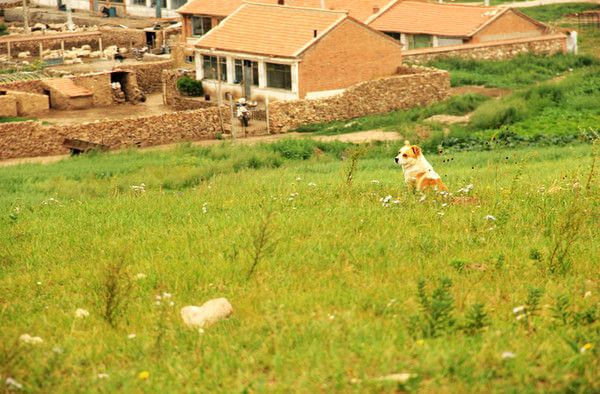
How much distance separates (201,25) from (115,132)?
949 inches

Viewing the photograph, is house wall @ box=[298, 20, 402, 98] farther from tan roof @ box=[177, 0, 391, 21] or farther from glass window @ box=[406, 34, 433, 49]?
tan roof @ box=[177, 0, 391, 21]

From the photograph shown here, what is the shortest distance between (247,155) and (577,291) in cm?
2168

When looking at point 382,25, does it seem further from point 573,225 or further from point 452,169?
point 573,225

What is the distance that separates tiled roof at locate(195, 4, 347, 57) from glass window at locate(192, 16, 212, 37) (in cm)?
1022

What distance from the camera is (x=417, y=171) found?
17672 millimetres

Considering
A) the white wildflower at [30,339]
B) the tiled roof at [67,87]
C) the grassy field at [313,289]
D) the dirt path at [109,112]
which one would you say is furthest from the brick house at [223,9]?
the white wildflower at [30,339]

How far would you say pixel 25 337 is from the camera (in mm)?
10867

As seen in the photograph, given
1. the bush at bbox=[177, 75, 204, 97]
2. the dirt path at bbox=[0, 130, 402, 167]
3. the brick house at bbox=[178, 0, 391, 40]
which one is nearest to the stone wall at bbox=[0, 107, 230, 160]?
the dirt path at bbox=[0, 130, 402, 167]

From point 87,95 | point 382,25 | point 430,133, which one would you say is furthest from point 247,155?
point 382,25

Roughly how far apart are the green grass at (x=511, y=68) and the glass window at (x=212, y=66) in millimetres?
9806

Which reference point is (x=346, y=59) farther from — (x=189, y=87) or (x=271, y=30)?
Result: (x=189, y=87)

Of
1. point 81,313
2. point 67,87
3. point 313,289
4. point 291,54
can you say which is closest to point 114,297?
point 81,313

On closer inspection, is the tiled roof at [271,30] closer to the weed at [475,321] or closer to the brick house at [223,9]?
the brick house at [223,9]

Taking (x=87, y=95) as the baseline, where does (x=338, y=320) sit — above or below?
above
